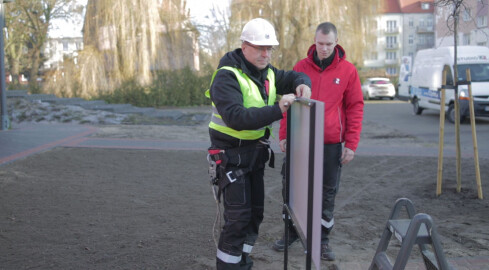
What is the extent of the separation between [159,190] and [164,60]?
19136mm

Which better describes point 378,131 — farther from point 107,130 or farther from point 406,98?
point 406,98

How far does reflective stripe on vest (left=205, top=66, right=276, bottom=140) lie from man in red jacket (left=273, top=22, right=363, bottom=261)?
A: 0.69 metres

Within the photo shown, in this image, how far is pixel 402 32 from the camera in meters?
86.4

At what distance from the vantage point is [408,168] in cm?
912

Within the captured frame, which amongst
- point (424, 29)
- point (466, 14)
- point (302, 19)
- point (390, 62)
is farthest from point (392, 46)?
point (466, 14)

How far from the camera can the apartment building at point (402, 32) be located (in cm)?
8406

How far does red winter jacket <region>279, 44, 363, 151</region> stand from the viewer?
174 inches

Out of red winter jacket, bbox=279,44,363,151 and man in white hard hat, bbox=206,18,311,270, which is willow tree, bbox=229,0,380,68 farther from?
man in white hard hat, bbox=206,18,311,270

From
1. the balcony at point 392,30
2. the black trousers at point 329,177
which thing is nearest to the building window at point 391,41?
the balcony at point 392,30

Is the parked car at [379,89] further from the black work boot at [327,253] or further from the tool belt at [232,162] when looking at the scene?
the tool belt at [232,162]

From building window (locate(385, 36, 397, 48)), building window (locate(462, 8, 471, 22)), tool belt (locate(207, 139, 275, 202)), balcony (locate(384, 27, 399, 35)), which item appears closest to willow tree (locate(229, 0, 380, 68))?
building window (locate(462, 8, 471, 22))

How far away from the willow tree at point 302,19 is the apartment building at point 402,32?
192ft

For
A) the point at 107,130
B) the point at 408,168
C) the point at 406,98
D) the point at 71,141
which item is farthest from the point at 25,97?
the point at 406,98

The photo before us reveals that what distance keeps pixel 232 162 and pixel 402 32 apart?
8863 cm
